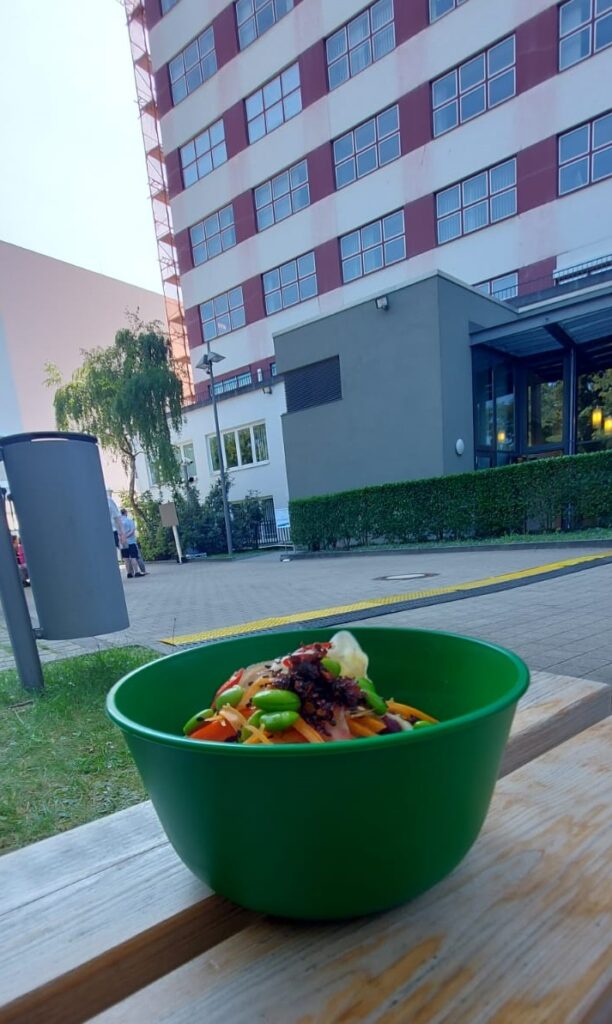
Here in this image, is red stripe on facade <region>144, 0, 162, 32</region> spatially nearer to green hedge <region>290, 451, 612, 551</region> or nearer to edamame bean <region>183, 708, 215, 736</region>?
green hedge <region>290, 451, 612, 551</region>

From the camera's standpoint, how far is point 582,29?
37.0ft

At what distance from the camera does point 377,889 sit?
1.44 ft

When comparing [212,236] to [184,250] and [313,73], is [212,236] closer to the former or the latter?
[184,250]

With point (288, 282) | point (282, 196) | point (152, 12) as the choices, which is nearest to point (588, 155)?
point (288, 282)

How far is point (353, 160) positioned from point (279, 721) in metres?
18.9

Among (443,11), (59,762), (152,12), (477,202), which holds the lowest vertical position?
(59,762)

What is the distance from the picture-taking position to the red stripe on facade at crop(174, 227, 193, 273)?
2003cm

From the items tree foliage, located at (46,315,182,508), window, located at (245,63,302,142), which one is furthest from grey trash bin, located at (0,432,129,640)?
window, located at (245,63,302,142)

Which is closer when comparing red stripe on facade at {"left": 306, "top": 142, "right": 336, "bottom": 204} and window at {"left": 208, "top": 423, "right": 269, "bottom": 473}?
red stripe on facade at {"left": 306, "top": 142, "right": 336, "bottom": 204}

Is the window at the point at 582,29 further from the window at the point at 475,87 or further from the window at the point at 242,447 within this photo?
the window at the point at 242,447

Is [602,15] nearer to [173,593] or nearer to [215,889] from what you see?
[173,593]

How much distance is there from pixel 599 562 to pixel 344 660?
600 centimetres

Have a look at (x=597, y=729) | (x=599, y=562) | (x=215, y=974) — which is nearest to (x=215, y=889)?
(x=215, y=974)

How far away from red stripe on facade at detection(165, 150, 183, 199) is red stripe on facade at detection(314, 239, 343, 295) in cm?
807
